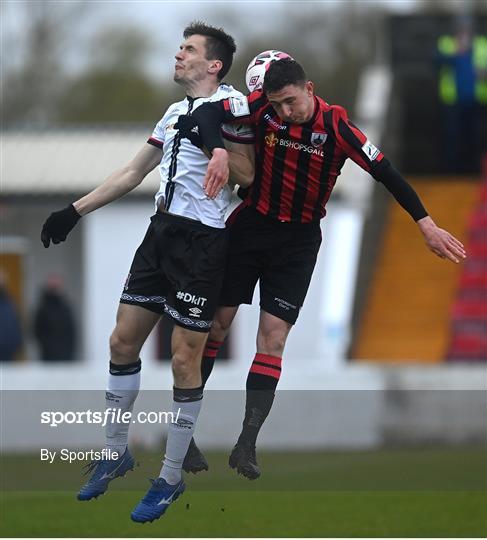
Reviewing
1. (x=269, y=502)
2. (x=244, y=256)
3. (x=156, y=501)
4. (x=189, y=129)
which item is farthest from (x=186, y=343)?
(x=269, y=502)

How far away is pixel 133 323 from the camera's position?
294 inches

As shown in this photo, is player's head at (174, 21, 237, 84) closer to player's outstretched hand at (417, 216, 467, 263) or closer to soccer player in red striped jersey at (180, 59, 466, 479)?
soccer player in red striped jersey at (180, 59, 466, 479)

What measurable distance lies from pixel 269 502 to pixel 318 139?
146 inches

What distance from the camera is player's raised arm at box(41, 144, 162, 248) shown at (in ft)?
24.6

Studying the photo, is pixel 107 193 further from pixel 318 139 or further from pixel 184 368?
pixel 318 139

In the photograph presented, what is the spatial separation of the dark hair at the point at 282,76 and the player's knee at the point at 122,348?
155 centimetres

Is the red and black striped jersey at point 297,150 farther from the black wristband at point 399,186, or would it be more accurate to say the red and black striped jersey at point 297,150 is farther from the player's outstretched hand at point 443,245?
the player's outstretched hand at point 443,245

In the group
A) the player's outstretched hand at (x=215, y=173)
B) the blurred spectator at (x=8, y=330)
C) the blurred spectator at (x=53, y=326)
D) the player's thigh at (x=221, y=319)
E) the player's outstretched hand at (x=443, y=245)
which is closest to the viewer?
the player's outstretched hand at (x=215, y=173)

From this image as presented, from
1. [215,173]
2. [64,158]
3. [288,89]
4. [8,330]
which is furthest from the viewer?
[64,158]

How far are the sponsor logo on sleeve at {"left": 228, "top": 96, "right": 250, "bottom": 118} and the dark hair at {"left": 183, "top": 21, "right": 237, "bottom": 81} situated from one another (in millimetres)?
255

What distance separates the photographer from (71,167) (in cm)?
2019

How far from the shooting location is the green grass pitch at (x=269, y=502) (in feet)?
26.9

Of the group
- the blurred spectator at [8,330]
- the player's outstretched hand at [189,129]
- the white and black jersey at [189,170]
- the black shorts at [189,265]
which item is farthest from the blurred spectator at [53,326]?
the player's outstretched hand at [189,129]

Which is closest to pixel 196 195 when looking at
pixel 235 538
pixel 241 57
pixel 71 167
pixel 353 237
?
pixel 235 538
